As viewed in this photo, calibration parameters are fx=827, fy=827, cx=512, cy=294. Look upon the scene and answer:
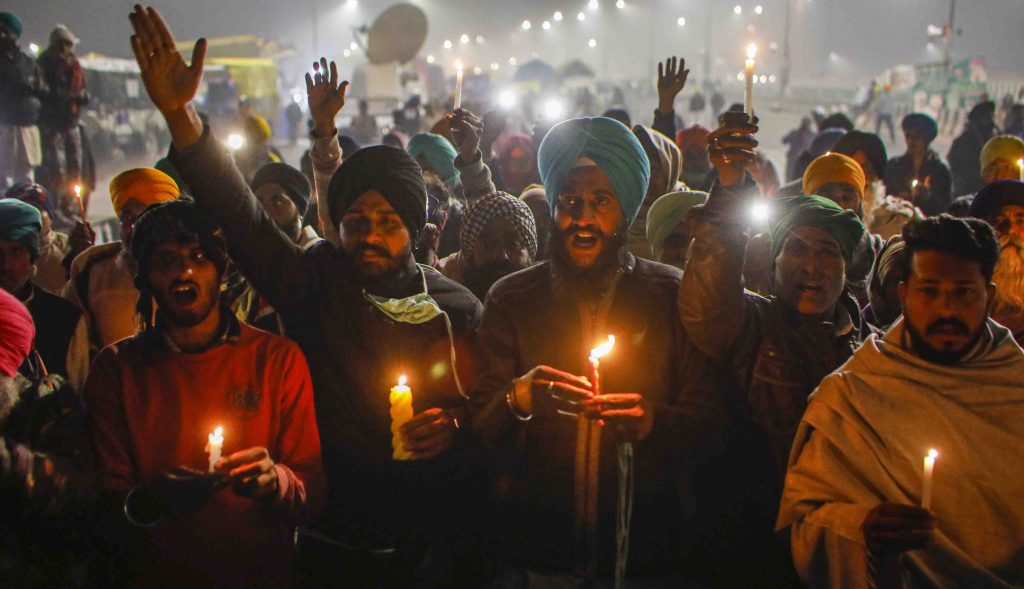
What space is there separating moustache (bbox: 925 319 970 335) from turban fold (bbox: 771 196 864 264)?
0.90 meters

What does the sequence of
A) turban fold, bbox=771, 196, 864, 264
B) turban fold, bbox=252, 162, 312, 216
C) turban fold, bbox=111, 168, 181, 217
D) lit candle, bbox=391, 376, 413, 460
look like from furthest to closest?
1. turban fold, bbox=252, 162, 312, 216
2. turban fold, bbox=111, 168, 181, 217
3. turban fold, bbox=771, 196, 864, 264
4. lit candle, bbox=391, 376, 413, 460

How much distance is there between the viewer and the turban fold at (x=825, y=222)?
3441mm

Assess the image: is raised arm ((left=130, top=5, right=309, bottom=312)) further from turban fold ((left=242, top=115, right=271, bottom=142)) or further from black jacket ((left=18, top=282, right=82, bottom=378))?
turban fold ((left=242, top=115, right=271, bottom=142))

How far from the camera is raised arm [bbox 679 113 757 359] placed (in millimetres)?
2697

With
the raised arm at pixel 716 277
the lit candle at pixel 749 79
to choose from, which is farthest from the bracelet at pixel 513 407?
the lit candle at pixel 749 79

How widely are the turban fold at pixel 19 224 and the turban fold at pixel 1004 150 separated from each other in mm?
6857

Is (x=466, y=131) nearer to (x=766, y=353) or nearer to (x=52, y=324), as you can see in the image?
(x=52, y=324)

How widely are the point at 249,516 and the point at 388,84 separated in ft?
86.1

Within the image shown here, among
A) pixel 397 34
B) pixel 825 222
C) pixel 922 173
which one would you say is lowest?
pixel 922 173

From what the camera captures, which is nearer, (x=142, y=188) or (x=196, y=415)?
(x=196, y=415)

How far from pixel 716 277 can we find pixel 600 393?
54 cm

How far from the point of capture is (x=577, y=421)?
2775 millimetres

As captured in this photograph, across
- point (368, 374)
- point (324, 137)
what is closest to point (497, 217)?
point (324, 137)

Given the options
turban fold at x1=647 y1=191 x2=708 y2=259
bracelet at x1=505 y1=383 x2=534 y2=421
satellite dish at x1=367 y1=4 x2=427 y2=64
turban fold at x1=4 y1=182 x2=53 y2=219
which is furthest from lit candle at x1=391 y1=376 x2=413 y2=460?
satellite dish at x1=367 y1=4 x2=427 y2=64
